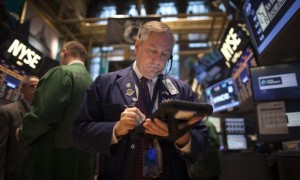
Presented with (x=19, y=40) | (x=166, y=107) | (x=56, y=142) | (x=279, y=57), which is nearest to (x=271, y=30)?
(x=279, y=57)

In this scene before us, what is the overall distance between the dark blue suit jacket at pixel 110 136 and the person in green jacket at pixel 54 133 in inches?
30.2

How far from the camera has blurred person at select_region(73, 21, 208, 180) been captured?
4.71 feet

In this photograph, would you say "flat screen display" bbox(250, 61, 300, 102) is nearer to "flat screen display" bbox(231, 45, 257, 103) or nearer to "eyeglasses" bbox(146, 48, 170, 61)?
"flat screen display" bbox(231, 45, 257, 103)

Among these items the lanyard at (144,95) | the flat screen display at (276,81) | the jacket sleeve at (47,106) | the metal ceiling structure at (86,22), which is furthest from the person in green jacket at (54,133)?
the metal ceiling structure at (86,22)

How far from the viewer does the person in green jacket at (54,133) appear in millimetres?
2223

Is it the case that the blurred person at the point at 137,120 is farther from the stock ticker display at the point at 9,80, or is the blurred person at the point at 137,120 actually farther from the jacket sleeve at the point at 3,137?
the stock ticker display at the point at 9,80

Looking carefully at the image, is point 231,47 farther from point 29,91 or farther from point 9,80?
point 9,80

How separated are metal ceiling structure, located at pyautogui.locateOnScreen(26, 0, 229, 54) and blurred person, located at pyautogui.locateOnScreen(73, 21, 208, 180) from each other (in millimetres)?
5234

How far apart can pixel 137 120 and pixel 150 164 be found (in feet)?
0.93

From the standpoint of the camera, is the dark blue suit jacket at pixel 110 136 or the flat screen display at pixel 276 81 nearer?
the dark blue suit jacket at pixel 110 136

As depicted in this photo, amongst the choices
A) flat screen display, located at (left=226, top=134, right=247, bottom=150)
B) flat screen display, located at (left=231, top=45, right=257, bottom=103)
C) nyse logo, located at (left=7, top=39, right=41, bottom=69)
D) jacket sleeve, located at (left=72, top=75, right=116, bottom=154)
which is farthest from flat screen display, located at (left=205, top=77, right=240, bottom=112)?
jacket sleeve, located at (left=72, top=75, right=116, bottom=154)

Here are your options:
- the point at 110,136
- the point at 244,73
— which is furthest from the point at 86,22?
the point at 110,136

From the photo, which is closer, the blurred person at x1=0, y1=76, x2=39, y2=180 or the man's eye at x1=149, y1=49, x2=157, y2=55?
the man's eye at x1=149, y1=49, x2=157, y2=55

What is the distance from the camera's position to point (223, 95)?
616 cm
